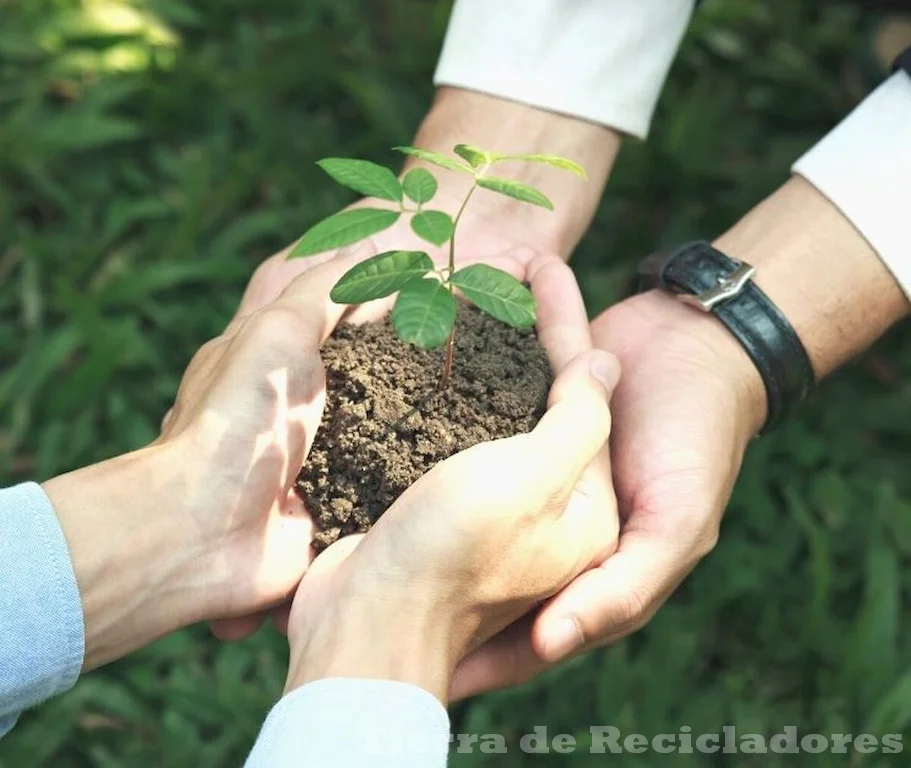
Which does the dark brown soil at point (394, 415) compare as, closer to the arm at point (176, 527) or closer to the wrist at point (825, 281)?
the arm at point (176, 527)

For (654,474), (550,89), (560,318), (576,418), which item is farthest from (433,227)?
(550,89)

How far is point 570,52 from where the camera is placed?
227 cm

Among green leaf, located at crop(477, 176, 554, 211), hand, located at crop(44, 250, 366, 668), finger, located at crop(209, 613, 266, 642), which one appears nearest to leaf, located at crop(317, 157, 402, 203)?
green leaf, located at crop(477, 176, 554, 211)

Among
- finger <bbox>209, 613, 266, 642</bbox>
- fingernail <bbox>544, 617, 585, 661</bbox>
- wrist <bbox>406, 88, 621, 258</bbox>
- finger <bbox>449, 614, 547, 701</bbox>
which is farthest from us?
wrist <bbox>406, 88, 621, 258</bbox>

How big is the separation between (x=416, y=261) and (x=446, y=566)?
42 centimetres

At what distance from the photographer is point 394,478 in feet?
5.66

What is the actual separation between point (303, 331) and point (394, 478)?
0.90 ft

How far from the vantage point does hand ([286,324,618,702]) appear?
4.88 ft

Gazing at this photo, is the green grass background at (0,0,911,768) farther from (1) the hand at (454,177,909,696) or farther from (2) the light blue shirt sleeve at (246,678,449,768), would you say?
(2) the light blue shirt sleeve at (246,678,449,768)

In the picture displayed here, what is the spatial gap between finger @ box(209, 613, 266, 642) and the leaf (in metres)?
0.73

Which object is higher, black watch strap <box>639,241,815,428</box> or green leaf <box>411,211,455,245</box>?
green leaf <box>411,211,455,245</box>

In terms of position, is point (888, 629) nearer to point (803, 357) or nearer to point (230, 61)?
point (803, 357)

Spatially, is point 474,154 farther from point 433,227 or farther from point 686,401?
point 686,401

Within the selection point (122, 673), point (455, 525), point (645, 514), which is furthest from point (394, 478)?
point (122, 673)
